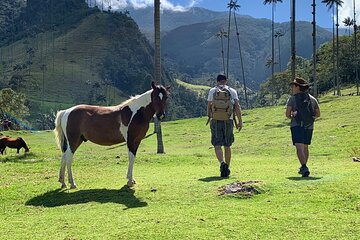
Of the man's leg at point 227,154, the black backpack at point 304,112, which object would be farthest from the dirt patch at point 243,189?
the black backpack at point 304,112

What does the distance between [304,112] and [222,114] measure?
6.99 ft

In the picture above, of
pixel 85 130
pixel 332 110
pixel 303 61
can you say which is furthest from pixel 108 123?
pixel 303 61

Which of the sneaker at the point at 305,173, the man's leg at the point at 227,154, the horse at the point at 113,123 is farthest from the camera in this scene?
the man's leg at the point at 227,154

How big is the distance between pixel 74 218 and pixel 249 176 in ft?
16.8

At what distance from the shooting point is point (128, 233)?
715cm

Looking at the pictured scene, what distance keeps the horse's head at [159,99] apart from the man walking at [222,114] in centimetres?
124

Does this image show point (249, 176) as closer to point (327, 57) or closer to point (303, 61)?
point (327, 57)

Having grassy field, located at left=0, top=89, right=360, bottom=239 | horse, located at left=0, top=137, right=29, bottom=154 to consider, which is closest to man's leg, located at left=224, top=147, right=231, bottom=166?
grassy field, located at left=0, top=89, right=360, bottom=239

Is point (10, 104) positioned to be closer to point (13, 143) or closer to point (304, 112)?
point (13, 143)

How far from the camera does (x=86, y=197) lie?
10422mm

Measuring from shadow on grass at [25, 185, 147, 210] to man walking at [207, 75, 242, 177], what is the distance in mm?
2727

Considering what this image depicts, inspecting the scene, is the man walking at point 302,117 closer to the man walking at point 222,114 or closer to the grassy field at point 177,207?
the grassy field at point 177,207

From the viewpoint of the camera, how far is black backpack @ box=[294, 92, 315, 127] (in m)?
11.4

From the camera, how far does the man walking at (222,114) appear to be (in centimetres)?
1177
